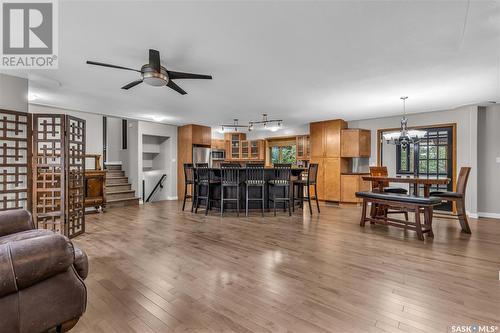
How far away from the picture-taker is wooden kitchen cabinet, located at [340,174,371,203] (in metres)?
6.68

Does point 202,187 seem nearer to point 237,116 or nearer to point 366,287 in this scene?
point 237,116

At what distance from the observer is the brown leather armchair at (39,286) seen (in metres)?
1.30

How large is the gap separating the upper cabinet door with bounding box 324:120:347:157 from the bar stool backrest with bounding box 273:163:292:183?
7.30 ft

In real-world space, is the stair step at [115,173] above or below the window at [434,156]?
below

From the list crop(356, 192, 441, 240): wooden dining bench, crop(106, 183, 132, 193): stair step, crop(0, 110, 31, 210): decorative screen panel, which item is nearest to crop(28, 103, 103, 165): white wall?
Result: crop(106, 183, 132, 193): stair step

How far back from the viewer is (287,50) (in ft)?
9.45

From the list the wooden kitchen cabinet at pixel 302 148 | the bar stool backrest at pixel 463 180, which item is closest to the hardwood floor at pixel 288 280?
the bar stool backrest at pixel 463 180

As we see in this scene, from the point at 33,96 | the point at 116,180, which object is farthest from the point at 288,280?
the point at 116,180

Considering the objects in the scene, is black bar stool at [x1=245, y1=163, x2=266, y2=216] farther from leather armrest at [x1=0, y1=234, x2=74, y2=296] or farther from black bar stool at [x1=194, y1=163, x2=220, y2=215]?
leather armrest at [x1=0, y1=234, x2=74, y2=296]

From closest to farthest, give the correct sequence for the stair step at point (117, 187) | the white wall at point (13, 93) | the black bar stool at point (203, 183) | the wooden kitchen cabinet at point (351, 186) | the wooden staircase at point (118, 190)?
the white wall at point (13, 93), the black bar stool at point (203, 183), the wooden staircase at point (118, 190), the wooden kitchen cabinet at point (351, 186), the stair step at point (117, 187)

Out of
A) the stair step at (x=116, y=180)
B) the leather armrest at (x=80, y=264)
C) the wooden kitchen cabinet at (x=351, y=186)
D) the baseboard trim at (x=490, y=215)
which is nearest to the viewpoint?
the leather armrest at (x=80, y=264)

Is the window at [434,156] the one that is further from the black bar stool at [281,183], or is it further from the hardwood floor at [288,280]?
the black bar stool at [281,183]

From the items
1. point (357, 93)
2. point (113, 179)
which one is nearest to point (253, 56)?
point (357, 93)

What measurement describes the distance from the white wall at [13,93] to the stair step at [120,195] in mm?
3214
